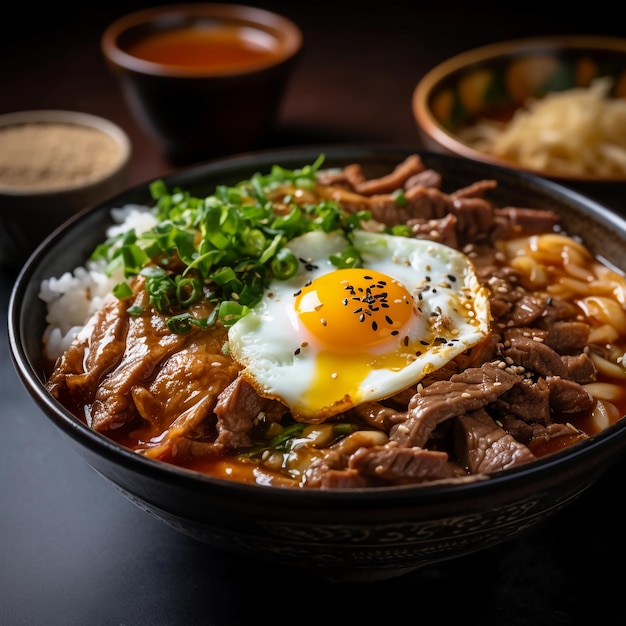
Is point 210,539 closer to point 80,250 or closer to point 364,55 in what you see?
point 80,250

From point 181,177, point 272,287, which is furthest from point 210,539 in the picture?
point 181,177

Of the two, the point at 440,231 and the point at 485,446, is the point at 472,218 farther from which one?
the point at 485,446

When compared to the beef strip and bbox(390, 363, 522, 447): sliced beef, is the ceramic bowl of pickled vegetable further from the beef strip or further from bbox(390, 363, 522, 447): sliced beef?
bbox(390, 363, 522, 447): sliced beef

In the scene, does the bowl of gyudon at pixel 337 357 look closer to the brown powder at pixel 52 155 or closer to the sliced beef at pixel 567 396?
the sliced beef at pixel 567 396

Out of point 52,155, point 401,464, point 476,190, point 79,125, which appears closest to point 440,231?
point 476,190


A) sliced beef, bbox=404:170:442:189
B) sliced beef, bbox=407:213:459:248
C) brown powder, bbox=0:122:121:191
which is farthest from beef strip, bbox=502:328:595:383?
brown powder, bbox=0:122:121:191

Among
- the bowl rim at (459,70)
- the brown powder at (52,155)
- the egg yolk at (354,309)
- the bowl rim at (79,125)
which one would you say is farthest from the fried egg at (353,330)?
the brown powder at (52,155)
